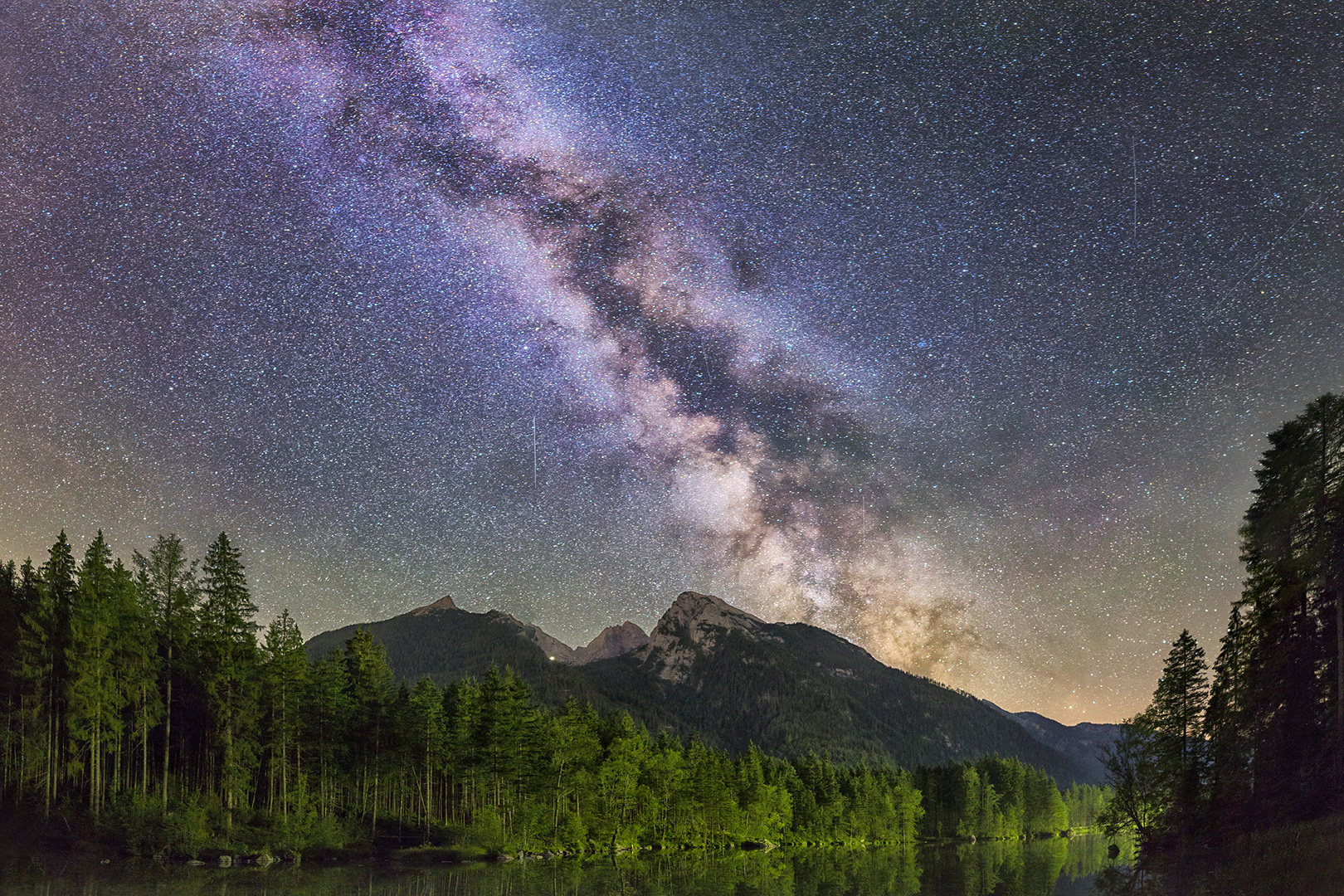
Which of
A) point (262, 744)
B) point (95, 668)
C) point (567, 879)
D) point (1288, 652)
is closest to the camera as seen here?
point (1288, 652)

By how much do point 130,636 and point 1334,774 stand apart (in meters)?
66.1

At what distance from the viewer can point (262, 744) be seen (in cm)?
6856

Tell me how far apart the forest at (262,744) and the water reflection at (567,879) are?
7.96 meters

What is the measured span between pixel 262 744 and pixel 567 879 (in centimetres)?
3056

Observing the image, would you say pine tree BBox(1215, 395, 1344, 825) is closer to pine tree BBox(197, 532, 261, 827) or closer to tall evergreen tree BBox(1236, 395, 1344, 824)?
tall evergreen tree BBox(1236, 395, 1344, 824)

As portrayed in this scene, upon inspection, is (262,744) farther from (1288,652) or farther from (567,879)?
(1288,652)

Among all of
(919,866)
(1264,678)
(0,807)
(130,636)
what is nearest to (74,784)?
(0,807)

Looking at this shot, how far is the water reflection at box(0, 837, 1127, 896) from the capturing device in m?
39.3

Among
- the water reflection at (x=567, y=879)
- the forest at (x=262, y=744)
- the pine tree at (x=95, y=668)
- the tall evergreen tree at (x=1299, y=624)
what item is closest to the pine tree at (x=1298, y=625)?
the tall evergreen tree at (x=1299, y=624)

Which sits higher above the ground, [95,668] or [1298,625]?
[1298,625]

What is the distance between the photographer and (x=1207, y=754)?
4997 centimetres

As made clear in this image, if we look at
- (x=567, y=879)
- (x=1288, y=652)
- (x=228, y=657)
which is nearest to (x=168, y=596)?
(x=228, y=657)

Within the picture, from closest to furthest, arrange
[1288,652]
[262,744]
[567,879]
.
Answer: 1. [1288,652]
2. [567,879]
3. [262,744]

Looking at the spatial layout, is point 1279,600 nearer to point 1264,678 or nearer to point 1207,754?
point 1264,678
